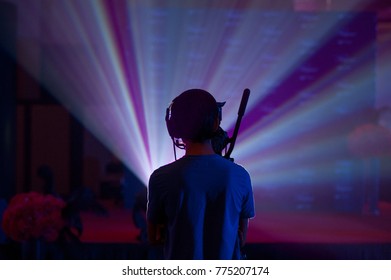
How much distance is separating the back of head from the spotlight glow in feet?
12.0

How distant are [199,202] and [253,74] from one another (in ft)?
13.3

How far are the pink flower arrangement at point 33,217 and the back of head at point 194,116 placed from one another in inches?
60.2

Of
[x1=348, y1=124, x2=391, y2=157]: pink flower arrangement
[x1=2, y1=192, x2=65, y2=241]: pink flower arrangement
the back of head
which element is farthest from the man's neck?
[x1=348, y1=124, x2=391, y2=157]: pink flower arrangement

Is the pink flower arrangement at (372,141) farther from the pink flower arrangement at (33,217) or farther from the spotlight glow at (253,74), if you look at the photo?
the pink flower arrangement at (33,217)

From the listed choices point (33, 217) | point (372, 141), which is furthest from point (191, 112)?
point (372, 141)

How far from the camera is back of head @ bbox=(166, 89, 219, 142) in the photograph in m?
1.50

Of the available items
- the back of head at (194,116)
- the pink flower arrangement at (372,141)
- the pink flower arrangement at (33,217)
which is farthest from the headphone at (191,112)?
the pink flower arrangement at (372,141)

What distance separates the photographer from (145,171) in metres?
5.48

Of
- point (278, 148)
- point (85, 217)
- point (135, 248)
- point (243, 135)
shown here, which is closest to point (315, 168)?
point (278, 148)

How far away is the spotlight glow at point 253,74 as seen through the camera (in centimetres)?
533

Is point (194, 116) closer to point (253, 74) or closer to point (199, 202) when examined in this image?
point (199, 202)

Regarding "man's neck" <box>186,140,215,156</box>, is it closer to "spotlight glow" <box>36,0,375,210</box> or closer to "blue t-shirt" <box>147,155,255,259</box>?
"blue t-shirt" <box>147,155,255,259</box>

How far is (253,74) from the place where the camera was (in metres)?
5.42

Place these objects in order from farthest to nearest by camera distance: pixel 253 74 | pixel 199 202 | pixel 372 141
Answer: pixel 253 74 < pixel 372 141 < pixel 199 202
